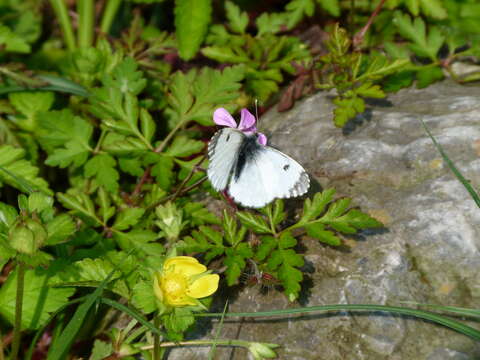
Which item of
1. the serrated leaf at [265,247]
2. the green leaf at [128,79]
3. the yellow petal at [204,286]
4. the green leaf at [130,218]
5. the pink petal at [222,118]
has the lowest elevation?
the green leaf at [130,218]

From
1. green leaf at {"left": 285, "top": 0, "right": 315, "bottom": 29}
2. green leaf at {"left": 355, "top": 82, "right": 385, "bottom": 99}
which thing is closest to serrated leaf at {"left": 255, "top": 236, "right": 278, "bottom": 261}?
green leaf at {"left": 355, "top": 82, "right": 385, "bottom": 99}

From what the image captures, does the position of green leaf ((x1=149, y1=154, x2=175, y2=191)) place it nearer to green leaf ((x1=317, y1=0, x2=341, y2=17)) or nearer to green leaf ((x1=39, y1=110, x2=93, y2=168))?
green leaf ((x1=39, y1=110, x2=93, y2=168))

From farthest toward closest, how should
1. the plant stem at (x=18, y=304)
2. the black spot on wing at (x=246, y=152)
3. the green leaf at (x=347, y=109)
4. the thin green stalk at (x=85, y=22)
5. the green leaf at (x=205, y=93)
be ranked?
the thin green stalk at (x=85, y=22) < the green leaf at (x=205, y=93) < the green leaf at (x=347, y=109) < the black spot on wing at (x=246, y=152) < the plant stem at (x=18, y=304)

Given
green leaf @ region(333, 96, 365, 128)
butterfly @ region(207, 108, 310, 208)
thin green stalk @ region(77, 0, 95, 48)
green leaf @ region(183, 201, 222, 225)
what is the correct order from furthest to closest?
thin green stalk @ region(77, 0, 95, 48) → green leaf @ region(333, 96, 365, 128) → green leaf @ region(183, 201, 222, 225) → butterfly @ region(207, 108, 310, 208)

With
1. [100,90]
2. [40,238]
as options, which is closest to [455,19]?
[100,90]

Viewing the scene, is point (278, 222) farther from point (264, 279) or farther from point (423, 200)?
point (423, 200)

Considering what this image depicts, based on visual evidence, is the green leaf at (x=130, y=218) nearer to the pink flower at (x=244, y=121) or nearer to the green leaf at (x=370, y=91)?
the pink flower at (x=244, y=121)

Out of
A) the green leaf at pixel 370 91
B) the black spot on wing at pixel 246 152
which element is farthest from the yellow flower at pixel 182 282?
the green leaf at pixel 370 91
